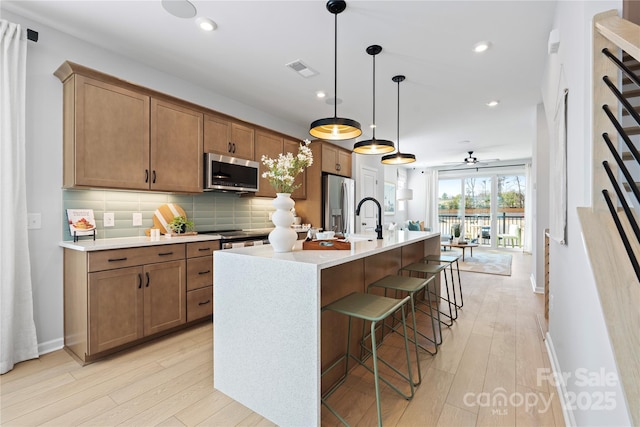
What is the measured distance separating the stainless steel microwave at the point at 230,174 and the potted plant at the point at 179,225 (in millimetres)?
431

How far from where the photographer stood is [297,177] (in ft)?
15.1

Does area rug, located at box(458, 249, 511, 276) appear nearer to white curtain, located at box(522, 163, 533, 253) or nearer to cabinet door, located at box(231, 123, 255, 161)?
white curtain, located at box(522, 163, 533, 253)

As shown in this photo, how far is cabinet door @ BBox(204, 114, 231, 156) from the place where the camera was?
332 cm

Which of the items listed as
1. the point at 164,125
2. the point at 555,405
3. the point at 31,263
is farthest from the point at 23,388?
the point at 555,405

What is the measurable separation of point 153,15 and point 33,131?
53.5 inches

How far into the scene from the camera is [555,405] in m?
1.75

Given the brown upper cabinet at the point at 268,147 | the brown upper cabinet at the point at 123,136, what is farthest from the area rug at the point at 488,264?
the brown upper cabinet at the point at 123,136

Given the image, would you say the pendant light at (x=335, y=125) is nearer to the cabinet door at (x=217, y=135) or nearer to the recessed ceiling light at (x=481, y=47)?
the recessed ceiling light at (x=481, y=47)

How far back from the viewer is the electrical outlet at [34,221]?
7.63 feet

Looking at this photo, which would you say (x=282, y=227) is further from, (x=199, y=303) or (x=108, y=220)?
(x=108, y=220)

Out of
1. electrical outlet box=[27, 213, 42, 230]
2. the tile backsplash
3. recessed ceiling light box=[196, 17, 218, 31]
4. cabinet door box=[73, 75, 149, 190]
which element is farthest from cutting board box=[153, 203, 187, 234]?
recessed ceiling light box=[196, 17, 218, 31]

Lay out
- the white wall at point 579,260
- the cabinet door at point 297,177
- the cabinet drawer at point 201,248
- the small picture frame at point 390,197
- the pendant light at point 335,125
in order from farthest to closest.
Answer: the small picture frame at point 390,197 → the cabinet door at point 297,177 → the cabinet drawer at point 201,248 → the pendant light at point 335,125 → the white wall at point 579,260

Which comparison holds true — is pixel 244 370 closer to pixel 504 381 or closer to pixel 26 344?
pixel 504 381

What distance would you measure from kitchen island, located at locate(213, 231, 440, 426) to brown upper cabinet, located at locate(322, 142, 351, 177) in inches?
124
